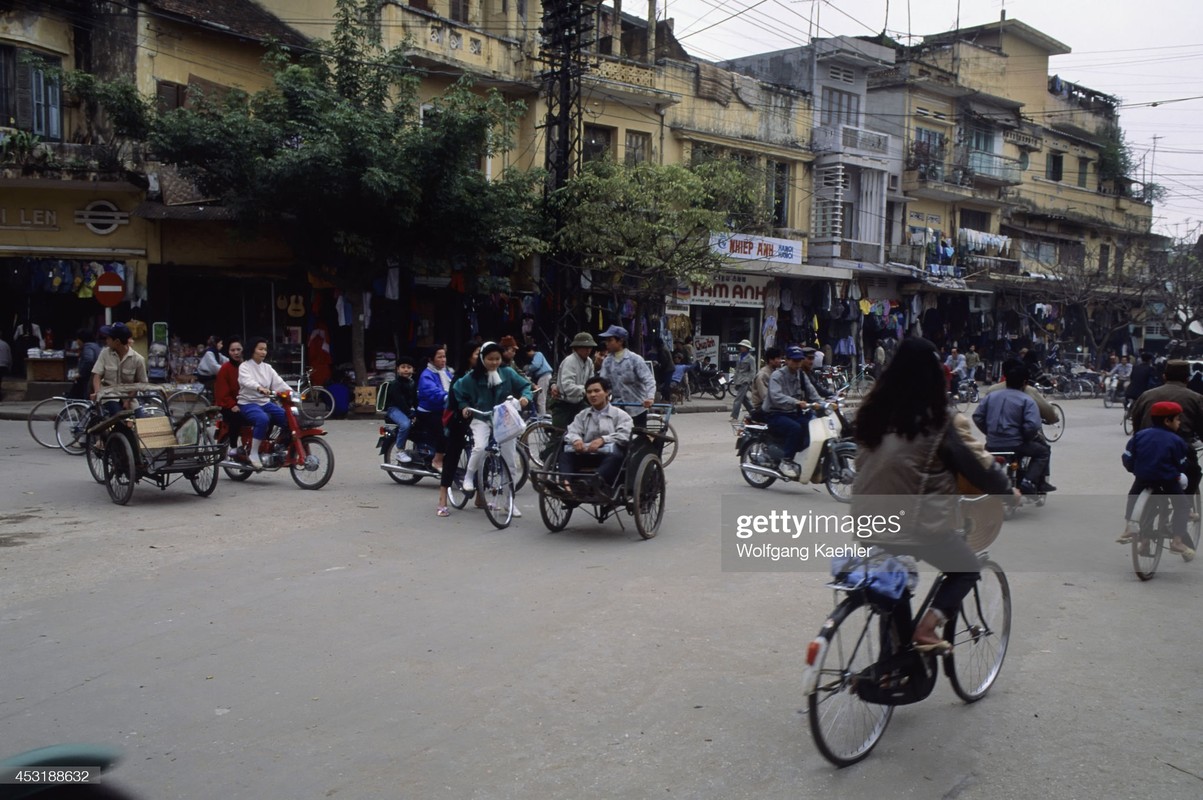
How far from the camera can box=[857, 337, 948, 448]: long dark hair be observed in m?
4.00

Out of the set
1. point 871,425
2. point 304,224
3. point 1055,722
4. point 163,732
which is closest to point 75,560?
point 163,732

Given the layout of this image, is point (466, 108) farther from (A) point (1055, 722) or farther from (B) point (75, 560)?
(A) point (1055, 722)

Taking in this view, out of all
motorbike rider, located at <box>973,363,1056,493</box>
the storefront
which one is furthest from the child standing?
the storefront

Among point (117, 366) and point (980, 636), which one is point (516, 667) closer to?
point (980, 636)

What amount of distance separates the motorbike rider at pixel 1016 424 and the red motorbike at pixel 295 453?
7038 mm

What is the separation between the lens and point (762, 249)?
29203 mm

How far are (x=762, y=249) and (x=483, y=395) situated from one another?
69.1 feet

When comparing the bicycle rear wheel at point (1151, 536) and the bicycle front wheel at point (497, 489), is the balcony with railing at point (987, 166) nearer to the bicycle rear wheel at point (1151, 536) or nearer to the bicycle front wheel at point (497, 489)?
the bicycle rear wheel at point (1151, 536)

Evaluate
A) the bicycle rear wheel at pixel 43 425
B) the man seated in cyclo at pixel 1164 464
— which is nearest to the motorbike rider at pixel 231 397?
the bicycle rear wheel at pixel 43 425

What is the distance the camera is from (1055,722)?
14.8ft

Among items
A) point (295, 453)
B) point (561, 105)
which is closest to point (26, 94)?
point (561, 105)

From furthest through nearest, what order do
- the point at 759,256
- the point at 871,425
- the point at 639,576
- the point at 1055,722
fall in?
the point at 759,256 < the point at 639,576 < the point at 1055,722 < the point at 871,425

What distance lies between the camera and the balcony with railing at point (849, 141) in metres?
32.3

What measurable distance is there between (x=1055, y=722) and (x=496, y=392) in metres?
6.08
